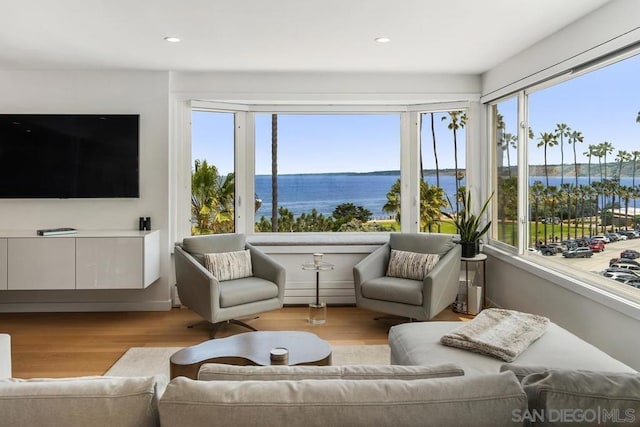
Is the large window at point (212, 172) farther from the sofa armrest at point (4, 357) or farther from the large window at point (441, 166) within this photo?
the sofa armrest at point (4, 357)

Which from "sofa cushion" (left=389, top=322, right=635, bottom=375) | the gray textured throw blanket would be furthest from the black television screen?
the gray textured throw blanket

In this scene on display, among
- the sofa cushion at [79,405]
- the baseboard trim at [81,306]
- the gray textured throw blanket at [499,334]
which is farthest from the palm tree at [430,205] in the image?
the sofa cushion at [79,405]

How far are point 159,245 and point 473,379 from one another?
4.16 m

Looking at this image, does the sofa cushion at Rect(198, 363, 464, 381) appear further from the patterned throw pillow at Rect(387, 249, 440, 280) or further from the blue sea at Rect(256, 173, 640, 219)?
the blue sea at Rect(256, 173, 640, 219)

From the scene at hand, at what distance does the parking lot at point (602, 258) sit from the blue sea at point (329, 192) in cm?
224

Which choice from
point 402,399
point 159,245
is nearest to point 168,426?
point 402,399

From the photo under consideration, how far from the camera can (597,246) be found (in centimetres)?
325

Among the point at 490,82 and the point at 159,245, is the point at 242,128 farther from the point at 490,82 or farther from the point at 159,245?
the point at 490,82

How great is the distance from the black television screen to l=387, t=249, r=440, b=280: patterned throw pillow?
264 centimetres

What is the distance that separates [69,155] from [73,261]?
3.70ft

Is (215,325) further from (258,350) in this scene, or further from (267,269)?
(258,350)

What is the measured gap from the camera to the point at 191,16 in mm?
3193

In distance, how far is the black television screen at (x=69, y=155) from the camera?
182 inches

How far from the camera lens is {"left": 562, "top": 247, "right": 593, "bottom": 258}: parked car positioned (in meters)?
3.35
